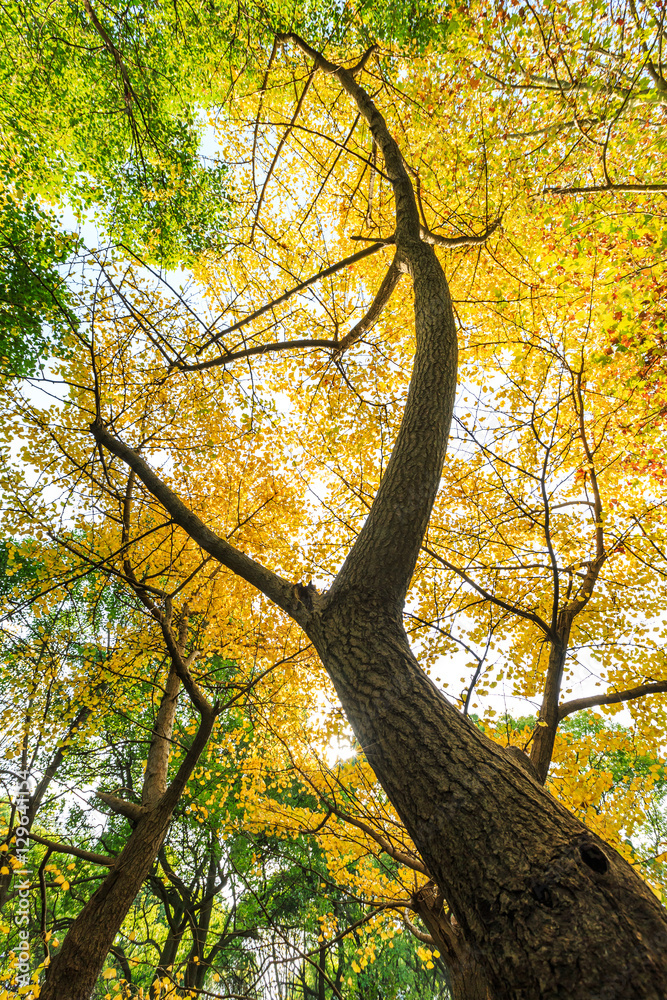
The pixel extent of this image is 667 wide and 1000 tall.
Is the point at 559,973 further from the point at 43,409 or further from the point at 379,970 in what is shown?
the point at 379,970

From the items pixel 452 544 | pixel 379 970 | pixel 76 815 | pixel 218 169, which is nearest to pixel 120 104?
pixel 218 169

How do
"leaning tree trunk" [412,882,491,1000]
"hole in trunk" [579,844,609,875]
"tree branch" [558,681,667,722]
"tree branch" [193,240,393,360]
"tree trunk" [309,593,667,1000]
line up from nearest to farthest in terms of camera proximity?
"tree trunk" [309,593,667,1000] < "hole in trunk" [579,844,609,875] < "leaning tree trunk" [412,882,491,1000] < "tree branch" [558,681,667,722] < "tree branch" [193,240,393,360]

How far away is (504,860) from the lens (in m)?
1.27

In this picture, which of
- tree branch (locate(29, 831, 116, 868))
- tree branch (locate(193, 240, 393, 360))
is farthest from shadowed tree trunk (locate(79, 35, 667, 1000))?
tree branch (locate(29, 831, 116, 868))

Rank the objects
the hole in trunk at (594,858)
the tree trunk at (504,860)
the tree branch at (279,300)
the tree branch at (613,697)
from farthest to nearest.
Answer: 1. the tree branch at (279,300)
2. the tree branch at (613,697)
3. the hole in trunk at (594,858)
4. the tree trunk at (504,860)

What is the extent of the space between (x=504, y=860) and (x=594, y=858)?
28 centimetres

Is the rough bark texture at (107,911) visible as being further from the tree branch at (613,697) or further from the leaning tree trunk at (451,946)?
the tree branch at (613,697)

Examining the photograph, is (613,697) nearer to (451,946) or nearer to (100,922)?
(451,946)

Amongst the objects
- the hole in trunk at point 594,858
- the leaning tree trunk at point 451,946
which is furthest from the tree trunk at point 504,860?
the leaning tree trunk at point 451,946

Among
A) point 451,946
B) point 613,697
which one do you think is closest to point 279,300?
point 613,697

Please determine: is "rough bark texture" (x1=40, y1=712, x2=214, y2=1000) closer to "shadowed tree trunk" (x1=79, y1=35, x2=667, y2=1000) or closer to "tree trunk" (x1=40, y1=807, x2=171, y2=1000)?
"tree trunk" (x1=40, y1=807, x2=171, y2=1000)

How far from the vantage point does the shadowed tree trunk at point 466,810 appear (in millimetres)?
1090

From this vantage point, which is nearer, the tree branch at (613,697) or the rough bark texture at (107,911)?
the tree branch at (613,697)

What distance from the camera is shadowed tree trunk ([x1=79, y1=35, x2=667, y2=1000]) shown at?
1090 millimetres
